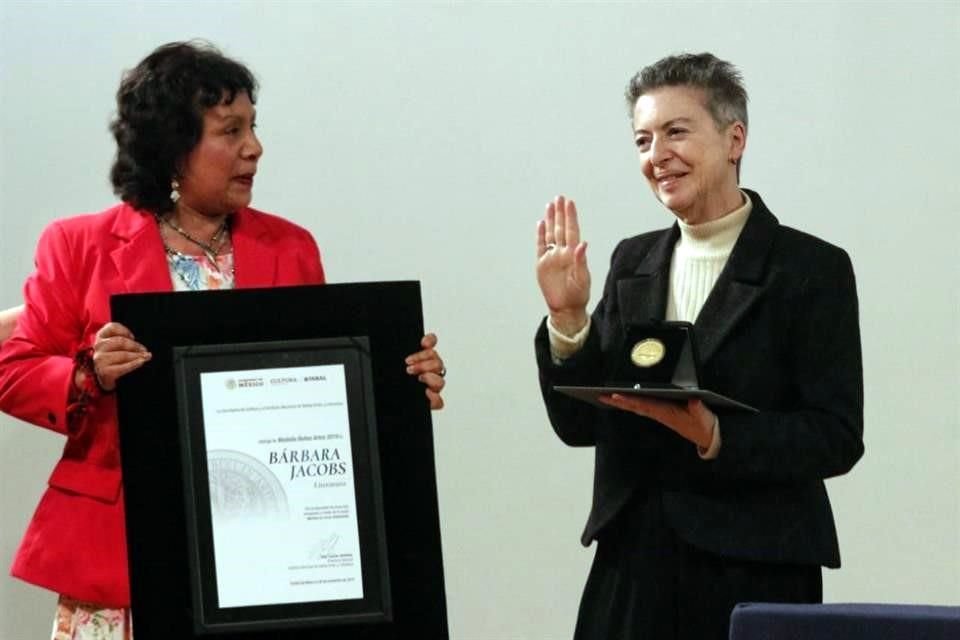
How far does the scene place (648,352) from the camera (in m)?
2.43

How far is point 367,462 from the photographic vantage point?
8.47 feet

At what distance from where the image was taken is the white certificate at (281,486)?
2551 millimetres

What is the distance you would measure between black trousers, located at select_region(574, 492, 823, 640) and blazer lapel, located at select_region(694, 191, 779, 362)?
0.26m

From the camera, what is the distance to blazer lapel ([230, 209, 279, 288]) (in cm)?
271

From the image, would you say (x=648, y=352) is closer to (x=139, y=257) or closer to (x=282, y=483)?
(x=282, y=483)

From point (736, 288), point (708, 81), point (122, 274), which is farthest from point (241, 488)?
point (708, 81)

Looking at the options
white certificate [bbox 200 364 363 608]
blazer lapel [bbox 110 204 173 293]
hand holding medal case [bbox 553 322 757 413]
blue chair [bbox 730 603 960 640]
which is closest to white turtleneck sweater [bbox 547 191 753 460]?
hand holding medal case [bbox 553 322 757 413]

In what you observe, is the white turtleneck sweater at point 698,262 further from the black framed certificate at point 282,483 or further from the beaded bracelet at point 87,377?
the beaded bracelet at point 87,377

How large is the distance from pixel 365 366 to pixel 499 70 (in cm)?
148

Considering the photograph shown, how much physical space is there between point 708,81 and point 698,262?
285mm

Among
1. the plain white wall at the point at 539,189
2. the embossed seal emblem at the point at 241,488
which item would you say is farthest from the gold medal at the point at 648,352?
the plain white wall at the point at 539,189

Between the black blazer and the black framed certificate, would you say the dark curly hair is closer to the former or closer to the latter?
the black framed certificate

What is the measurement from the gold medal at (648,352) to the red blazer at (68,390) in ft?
2.18

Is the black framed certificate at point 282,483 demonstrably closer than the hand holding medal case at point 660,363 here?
No
